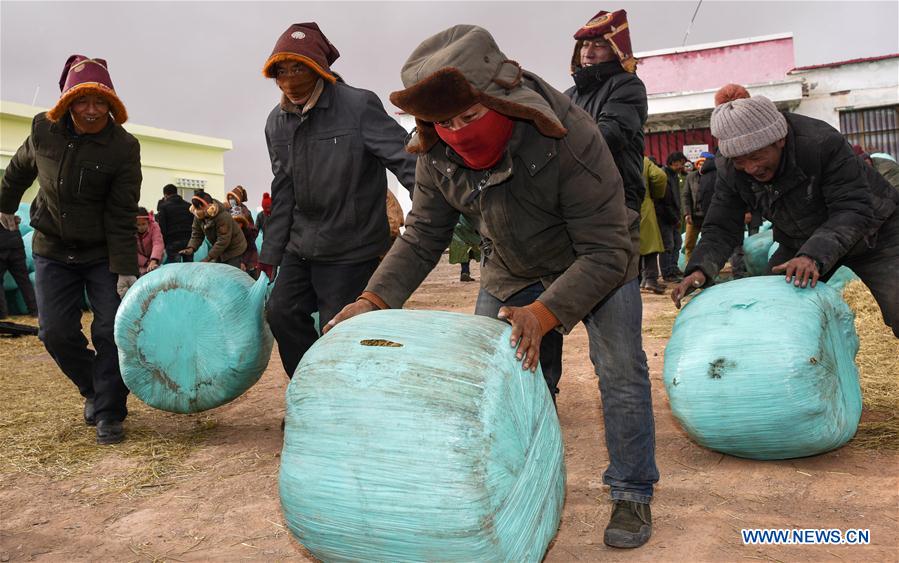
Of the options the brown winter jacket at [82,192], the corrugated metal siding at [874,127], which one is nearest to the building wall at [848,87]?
the corrugated metal siding at [874,127]

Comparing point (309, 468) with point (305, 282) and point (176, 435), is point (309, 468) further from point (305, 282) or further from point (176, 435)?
point (176, 435)

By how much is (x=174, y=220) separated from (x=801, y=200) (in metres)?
10.4

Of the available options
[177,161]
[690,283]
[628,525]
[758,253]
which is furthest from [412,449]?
[177,161]

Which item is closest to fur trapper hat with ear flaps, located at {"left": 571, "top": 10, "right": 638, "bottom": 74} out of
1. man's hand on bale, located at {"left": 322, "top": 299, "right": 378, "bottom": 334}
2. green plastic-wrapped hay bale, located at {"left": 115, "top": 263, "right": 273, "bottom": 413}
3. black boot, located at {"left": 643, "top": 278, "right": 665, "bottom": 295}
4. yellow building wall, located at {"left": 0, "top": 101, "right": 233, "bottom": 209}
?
man's hand on bale, located at {"left": 322, "top": 299, "right": 378, "bottom": 334}

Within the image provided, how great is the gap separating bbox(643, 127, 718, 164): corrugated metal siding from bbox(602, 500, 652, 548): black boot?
64.2 feet

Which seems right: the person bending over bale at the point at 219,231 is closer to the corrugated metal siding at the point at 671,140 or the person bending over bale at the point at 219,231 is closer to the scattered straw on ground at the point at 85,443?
the scattered straw on ground at the point at 85,443

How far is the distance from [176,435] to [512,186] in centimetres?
307

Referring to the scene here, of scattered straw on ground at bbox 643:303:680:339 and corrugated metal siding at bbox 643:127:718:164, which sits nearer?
scattered straw on ground at bbox 643:303:680:339

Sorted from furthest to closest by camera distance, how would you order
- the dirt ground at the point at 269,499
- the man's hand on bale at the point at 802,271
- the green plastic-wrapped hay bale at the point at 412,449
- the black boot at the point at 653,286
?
the black boot at the point at 653,286, the man's hand on bale at the point at 802,271, the dirt ground at the point at 269,499, the green plastic-wrapped hay bale at the point at 412,449

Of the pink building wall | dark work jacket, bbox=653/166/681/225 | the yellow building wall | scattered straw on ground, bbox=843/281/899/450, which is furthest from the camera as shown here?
the yellow building wall

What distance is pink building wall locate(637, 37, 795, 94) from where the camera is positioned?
22.7m

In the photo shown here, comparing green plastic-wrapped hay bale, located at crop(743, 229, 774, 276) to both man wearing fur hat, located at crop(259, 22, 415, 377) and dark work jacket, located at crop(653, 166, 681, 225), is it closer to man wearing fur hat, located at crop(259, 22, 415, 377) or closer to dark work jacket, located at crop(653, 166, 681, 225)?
dark work jacket, located at crop(653, 166, 681, 225)

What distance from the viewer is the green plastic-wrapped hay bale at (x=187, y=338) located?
4270 millimetres

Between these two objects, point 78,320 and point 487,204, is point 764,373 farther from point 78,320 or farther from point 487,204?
point 78,320
